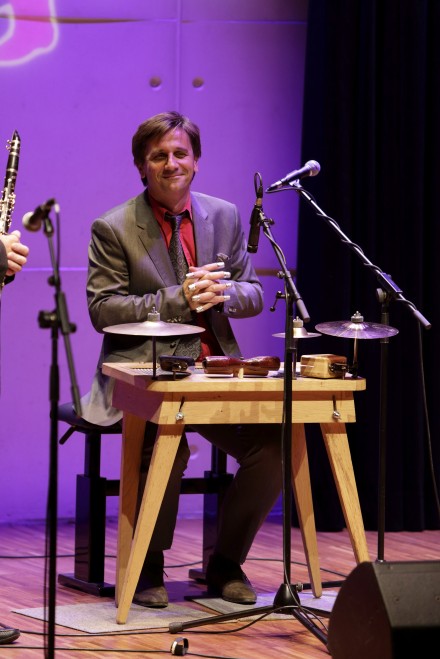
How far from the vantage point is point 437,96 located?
5238mm

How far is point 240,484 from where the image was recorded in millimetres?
3832

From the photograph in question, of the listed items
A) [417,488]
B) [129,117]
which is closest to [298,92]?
[129,117]

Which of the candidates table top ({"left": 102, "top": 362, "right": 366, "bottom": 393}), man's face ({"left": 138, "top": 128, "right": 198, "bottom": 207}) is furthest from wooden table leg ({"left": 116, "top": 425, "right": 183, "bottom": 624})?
man's face ({"left": 138, "top": 128, "right": 198, "bottom": 207})

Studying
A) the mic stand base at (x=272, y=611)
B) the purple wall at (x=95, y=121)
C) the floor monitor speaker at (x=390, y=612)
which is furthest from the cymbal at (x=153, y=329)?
the purple wall at (x=95, y=121)

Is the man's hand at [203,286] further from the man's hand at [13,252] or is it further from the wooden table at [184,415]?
the man's hand at [13,252]

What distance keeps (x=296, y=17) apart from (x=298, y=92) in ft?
1.14

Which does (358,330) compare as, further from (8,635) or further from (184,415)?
(8,635)

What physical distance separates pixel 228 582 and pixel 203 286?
0.99m

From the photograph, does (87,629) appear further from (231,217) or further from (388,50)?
(388,50)

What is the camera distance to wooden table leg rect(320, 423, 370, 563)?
12.0ft

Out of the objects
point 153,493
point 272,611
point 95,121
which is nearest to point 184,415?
point 153,493

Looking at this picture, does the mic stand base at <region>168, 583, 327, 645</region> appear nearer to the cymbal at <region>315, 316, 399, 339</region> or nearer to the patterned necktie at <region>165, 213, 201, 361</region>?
the cymbal at <region>315, 316, 399, 339</region>

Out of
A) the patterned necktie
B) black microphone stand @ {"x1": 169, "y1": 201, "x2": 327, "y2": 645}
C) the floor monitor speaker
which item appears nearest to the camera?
the floor monitor speaker

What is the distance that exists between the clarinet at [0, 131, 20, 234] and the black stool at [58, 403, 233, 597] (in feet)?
2.80
